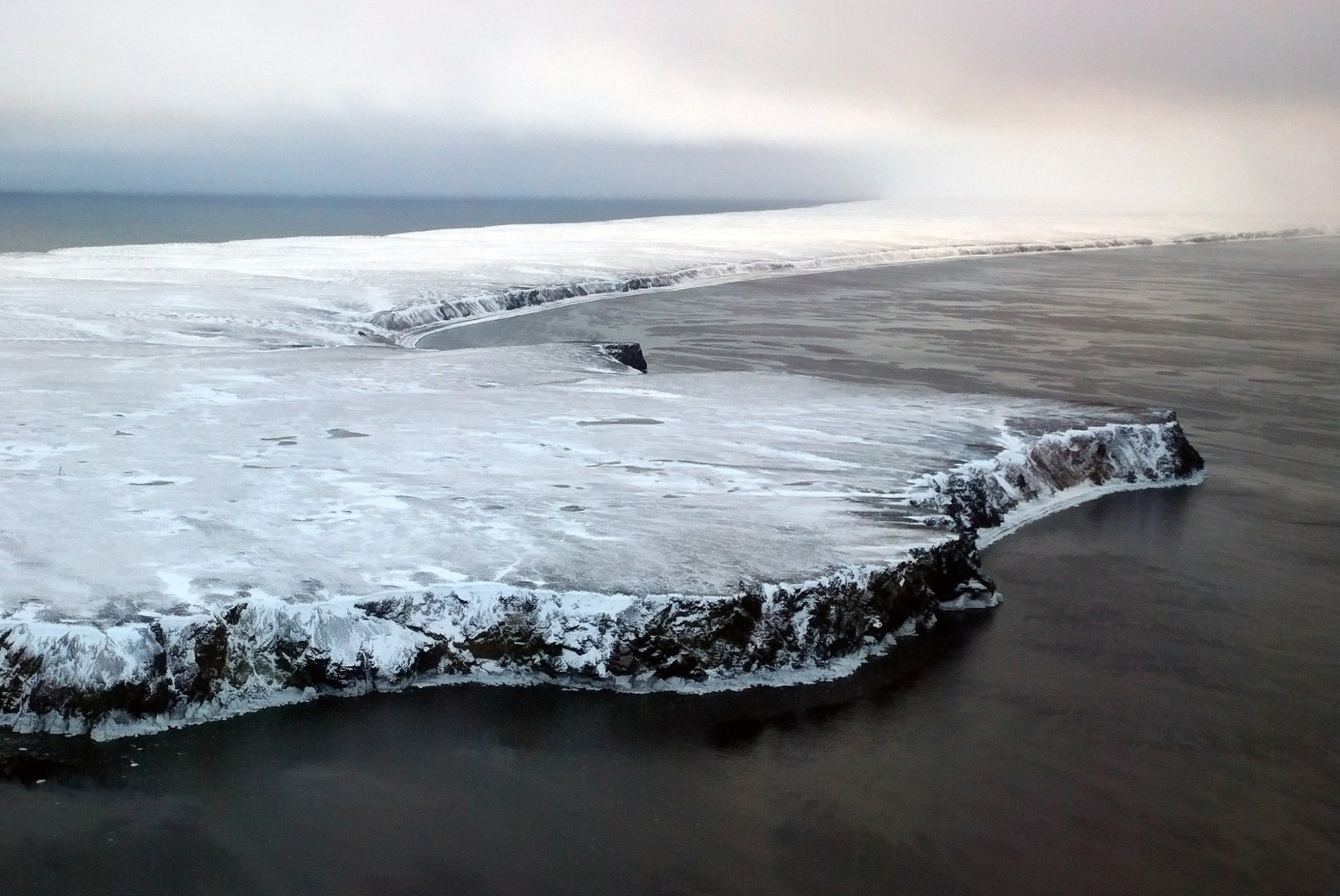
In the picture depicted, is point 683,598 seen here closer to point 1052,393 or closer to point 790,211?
point 1052,393

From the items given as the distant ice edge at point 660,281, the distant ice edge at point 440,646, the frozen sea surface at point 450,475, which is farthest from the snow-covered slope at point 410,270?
the distant ice edge at point 440,646

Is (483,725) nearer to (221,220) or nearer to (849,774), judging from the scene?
(849,774)

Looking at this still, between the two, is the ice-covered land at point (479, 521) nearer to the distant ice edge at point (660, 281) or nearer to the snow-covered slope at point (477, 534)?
the snow-covered slope at point (477, 534)

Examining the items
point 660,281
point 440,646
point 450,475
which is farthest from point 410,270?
point 440,646

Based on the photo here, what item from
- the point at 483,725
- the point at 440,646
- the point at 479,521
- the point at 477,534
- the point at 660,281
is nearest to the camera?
the point at 483,725

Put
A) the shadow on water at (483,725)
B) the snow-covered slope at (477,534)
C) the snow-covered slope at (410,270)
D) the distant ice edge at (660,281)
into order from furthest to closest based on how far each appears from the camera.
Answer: the distant ice edge at (660,281), the snow-covered slope at (410,270), the snow-covered slope at (477,534), the shadow on water at (483,725)

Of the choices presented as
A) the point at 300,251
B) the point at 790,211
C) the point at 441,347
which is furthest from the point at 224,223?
the point at 441,347

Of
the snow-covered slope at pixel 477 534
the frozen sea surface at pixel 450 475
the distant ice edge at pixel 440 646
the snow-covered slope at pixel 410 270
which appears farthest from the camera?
the snow-covered slope at pixel 410 270
